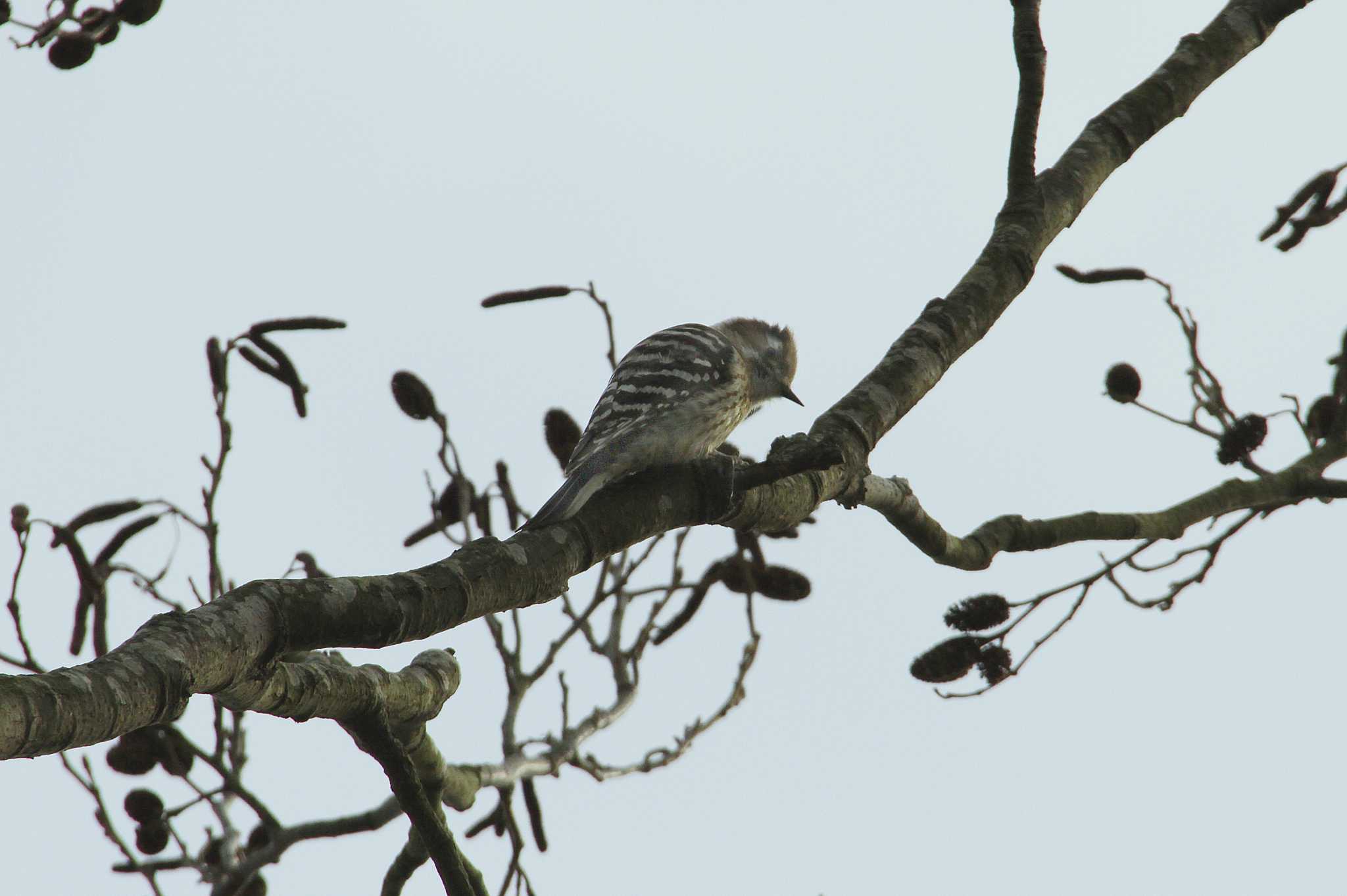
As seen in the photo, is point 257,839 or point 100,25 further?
point 257,839

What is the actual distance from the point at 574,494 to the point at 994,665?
1.32 metres

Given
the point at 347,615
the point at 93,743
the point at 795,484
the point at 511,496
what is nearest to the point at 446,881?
the point at 347,615

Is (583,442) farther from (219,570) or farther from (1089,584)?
(1089,584)

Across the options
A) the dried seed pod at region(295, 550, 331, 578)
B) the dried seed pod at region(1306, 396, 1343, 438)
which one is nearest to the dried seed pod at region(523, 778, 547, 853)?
the dried seed pod at region(295, 550, 331, 578)

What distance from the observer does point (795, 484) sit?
139 inches

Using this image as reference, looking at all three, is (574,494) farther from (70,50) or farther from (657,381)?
(70,50)

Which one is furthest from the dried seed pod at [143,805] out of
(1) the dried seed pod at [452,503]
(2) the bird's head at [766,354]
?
(2) the bird's head at [766,354]

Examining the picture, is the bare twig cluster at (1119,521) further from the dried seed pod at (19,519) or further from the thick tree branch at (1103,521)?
the dried seed pod at (19,519)

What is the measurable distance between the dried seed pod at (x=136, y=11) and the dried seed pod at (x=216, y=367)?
0.90m

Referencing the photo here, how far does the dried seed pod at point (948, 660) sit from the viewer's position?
3.71 m

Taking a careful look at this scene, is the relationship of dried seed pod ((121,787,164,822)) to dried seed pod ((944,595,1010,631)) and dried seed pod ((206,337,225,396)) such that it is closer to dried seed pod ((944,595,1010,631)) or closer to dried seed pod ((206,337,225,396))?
dried seed pod ((206,337,225,396))

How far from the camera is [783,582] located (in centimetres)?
464

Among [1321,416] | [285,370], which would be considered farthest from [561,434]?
[1321,416]

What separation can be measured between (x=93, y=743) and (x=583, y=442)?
2.74 meters
